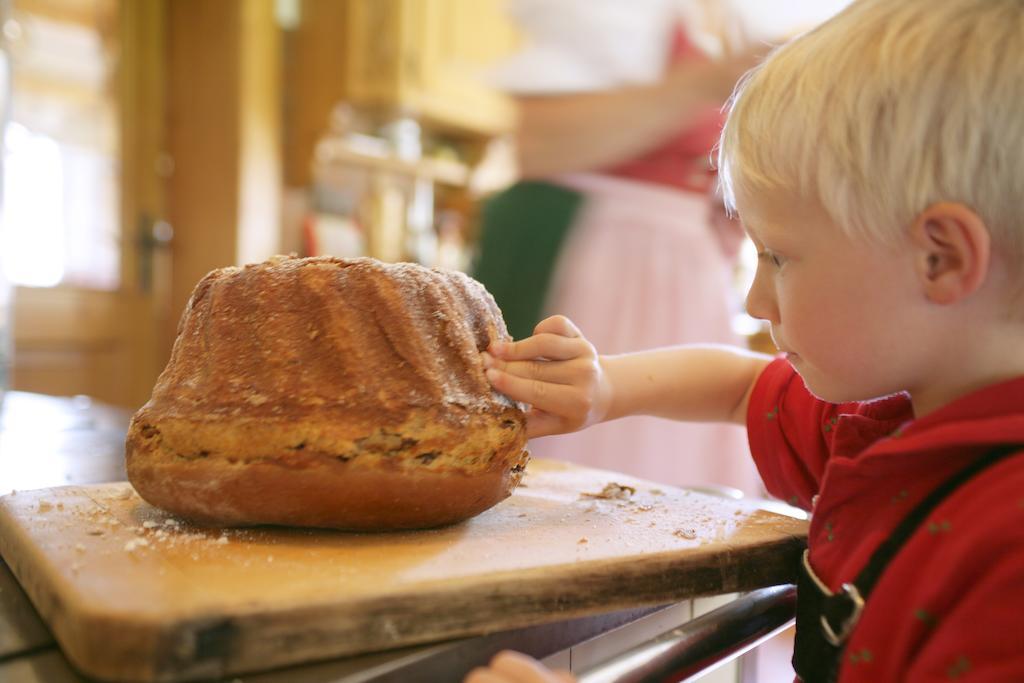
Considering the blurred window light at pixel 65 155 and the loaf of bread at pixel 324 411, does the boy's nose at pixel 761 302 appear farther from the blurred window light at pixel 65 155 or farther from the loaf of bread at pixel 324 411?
the blurred window light at pixel 65 155

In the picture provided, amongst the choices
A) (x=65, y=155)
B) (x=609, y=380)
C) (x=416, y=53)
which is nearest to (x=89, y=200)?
(x=65, y=155)

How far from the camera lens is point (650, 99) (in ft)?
4.44

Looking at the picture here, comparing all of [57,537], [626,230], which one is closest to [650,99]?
[626,230]

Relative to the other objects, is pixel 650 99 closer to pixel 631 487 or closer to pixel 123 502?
pixel 631 487

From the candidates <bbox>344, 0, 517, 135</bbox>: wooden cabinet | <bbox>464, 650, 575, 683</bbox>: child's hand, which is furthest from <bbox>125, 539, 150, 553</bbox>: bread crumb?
<bbox>344, 0, 517, 135</bbox>: wooden cabinet

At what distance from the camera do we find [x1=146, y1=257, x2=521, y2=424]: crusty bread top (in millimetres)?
638

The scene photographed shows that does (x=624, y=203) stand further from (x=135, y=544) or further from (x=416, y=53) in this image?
(x=416, y=53)

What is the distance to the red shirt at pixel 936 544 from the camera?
46 cm

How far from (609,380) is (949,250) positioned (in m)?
0.38

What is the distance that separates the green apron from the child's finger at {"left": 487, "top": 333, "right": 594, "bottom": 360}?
2.13 feet

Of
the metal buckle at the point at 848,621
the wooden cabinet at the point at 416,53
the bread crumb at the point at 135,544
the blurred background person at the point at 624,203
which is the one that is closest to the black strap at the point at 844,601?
the metal buckle at the point at 848,621

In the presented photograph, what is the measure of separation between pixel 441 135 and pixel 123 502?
3.56 m

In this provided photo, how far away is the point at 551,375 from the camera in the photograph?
77cm

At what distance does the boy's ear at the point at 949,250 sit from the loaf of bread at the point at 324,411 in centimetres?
34
